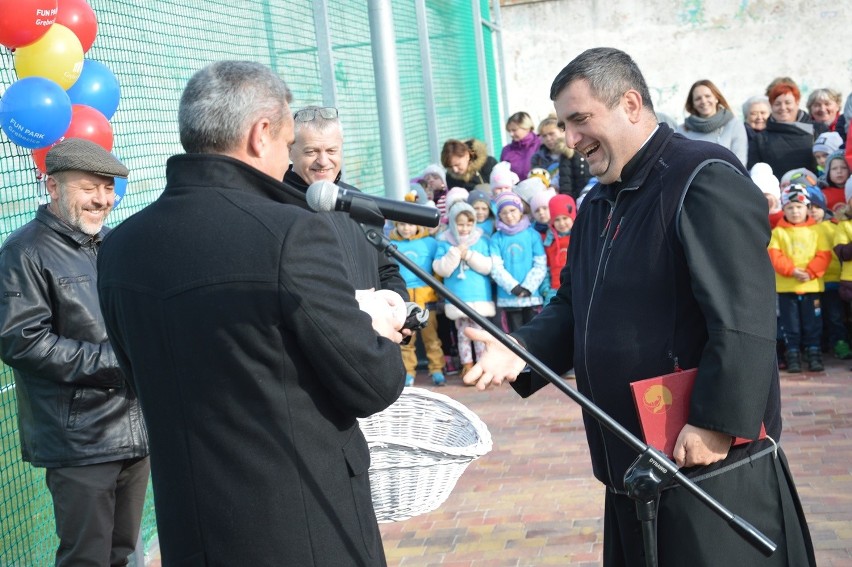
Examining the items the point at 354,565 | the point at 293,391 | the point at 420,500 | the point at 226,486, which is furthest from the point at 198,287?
the point at 420,500

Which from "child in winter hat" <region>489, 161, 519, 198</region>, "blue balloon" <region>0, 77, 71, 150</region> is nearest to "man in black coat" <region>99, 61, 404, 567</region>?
"blue balloon" <region>0, 77, 71, 150</region>

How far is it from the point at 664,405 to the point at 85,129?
9.61ft

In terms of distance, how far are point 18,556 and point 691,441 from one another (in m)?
3.44

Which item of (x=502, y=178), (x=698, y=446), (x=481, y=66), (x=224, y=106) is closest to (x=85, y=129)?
(x=224, y=106)

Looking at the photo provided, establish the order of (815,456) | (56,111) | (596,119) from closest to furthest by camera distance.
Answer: (596,119)
(56,111)
(815,456)

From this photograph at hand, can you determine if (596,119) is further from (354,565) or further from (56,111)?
(56,111)

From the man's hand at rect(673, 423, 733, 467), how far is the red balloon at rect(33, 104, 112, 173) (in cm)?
289

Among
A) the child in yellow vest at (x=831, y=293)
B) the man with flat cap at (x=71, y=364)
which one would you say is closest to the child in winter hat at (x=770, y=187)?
the child in yellow vest at (x=831, y=293)

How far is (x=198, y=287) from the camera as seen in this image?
→ 2311 mm

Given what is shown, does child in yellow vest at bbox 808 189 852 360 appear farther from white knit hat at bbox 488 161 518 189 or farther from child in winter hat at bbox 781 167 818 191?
white knit hat at bbox 488 161 518 189

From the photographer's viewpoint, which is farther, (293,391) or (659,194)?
(659,194)

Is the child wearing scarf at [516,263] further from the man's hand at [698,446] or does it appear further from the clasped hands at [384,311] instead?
the clasped hands at [384,311]

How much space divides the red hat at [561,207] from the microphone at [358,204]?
6662 mm

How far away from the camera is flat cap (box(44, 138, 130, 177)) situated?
4.05m
